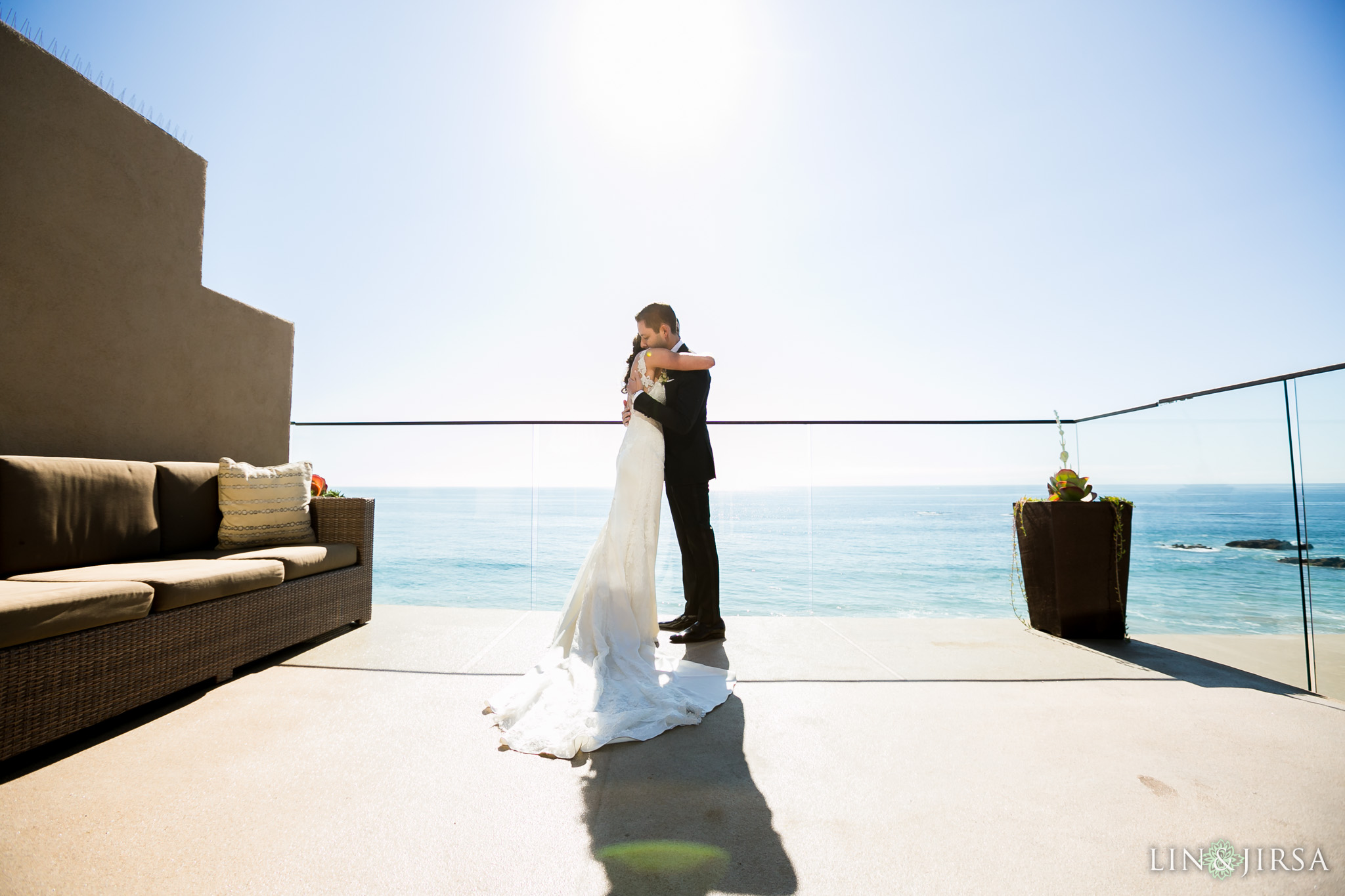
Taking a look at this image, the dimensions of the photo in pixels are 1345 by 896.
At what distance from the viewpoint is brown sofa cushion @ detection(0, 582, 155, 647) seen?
1405mm

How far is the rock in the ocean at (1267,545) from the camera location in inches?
92.5

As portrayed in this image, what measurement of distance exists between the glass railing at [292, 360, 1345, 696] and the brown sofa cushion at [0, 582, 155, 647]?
5.91 feet

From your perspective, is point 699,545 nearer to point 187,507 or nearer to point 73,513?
point 187,507

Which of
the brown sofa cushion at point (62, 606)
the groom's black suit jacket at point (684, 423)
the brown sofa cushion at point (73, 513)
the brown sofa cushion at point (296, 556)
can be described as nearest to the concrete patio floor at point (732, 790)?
the brown sofa cushion at point (62, 606)

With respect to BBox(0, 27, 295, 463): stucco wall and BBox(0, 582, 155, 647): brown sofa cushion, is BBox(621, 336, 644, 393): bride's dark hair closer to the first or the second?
BBox(0, 582, 155, 647): brown sofa cushion

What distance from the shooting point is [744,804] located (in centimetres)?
127

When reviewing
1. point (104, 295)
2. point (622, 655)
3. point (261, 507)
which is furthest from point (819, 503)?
point (104, 295)

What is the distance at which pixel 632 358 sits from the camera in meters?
2.90

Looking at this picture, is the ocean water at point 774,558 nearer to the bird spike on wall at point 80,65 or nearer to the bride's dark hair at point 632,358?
the bride's dark hair at point 632,358

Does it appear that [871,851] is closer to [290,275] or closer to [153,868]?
[153,868]

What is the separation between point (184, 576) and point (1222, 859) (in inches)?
108

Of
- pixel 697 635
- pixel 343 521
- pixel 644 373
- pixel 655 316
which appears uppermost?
pixel 655 316

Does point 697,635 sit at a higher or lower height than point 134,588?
lower

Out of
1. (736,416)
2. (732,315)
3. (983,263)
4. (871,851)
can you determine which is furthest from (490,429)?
(983,263)
